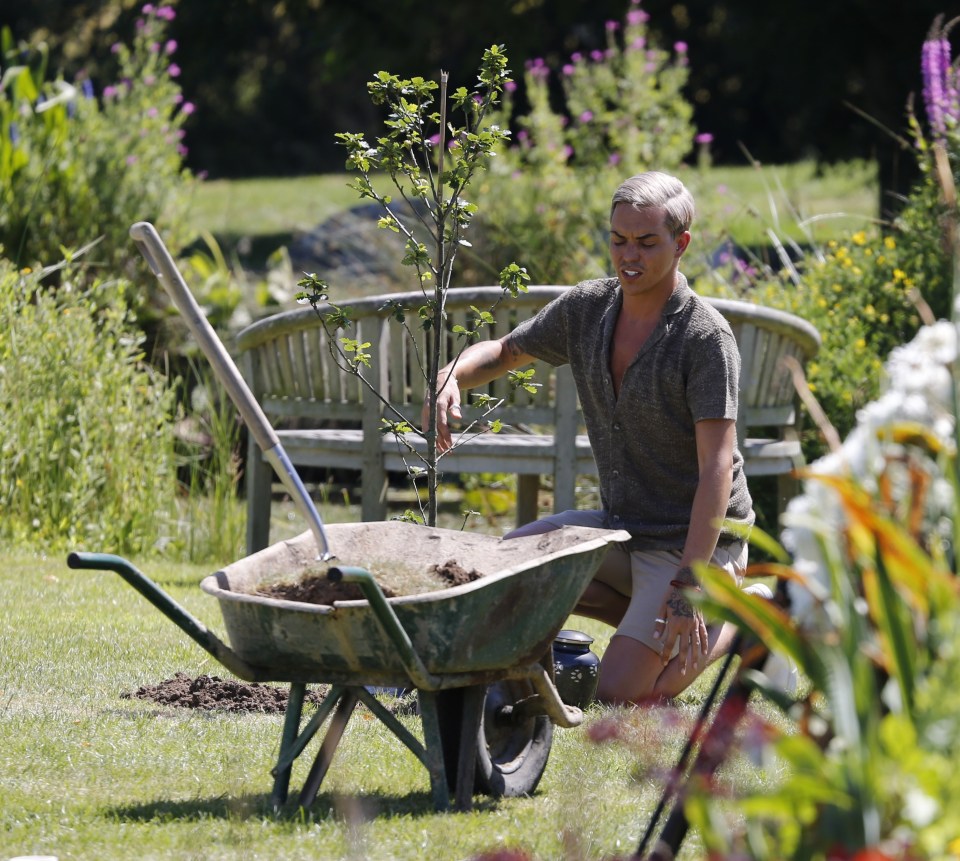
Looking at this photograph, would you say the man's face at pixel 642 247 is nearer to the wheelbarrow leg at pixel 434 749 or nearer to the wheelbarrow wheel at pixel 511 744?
the wheelbarrow wheel at pixel 511 744

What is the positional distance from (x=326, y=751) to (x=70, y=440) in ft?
12.9

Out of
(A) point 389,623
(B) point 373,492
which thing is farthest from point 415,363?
(A) point 389,623

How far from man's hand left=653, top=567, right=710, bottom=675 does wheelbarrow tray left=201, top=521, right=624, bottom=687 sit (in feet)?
1.12

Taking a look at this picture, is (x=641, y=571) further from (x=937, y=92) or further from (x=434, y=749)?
(x=937, y=92)

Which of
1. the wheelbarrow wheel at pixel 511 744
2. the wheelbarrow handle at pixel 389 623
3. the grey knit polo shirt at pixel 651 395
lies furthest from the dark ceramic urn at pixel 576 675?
the wheelbarrow handle at pixel 389 623

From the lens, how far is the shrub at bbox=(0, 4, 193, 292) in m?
9.01

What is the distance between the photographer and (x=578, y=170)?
1022 centimetres

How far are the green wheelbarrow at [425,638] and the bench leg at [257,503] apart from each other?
267 cm

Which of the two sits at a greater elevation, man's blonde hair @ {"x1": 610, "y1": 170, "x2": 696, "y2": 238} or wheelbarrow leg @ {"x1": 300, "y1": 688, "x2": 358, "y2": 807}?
man's blonde hair @ {"x1": 610, "y1": 170, "x2": 696, "y2": 238}

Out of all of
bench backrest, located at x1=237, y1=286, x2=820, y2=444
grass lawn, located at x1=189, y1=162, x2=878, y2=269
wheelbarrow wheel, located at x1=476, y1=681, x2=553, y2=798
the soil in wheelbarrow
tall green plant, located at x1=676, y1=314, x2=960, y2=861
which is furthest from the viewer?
grass lawn, located at x1=189, y1=162, x2=878, y2=269

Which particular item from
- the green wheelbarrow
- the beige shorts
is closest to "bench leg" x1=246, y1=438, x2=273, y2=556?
the beige shorts

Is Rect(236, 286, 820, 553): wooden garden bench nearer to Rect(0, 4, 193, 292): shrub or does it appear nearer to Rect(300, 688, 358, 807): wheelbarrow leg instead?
Rect(300, 688, 358, 807): wheelbarrow leg

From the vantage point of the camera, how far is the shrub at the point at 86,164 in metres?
9.01

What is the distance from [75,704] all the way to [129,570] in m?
1.54
